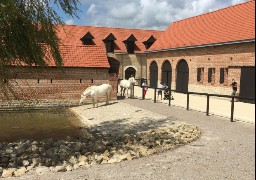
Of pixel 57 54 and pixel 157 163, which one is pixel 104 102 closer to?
pixel 57 54

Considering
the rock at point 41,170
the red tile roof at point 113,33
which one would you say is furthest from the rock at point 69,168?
the red tile roof at point 113,33

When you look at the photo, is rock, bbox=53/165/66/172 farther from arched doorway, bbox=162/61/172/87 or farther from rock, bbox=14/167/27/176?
arched doorway, bbox=162/61/172/87

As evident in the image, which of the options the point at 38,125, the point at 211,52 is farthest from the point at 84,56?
the point at 211,52

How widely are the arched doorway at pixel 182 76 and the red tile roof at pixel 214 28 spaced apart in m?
1.79

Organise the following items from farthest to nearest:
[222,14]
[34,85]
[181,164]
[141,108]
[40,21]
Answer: [222,14], [34,85], [141,108], [40,21], [181,164]

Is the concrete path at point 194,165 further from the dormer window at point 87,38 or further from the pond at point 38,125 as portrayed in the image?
the dormer window at point 87,38

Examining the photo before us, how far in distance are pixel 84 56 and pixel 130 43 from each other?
1721cm

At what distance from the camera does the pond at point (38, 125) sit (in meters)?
11.3

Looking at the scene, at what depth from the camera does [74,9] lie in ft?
25.9

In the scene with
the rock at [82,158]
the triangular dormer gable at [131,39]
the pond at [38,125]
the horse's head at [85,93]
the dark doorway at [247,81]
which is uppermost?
the triangular dormer gable at [131,39]

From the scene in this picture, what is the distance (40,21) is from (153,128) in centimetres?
638

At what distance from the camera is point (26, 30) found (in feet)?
22.8

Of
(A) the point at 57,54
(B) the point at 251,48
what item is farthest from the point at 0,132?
(B) the point at 251,48

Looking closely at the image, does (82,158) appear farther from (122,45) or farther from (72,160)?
(122,45)
